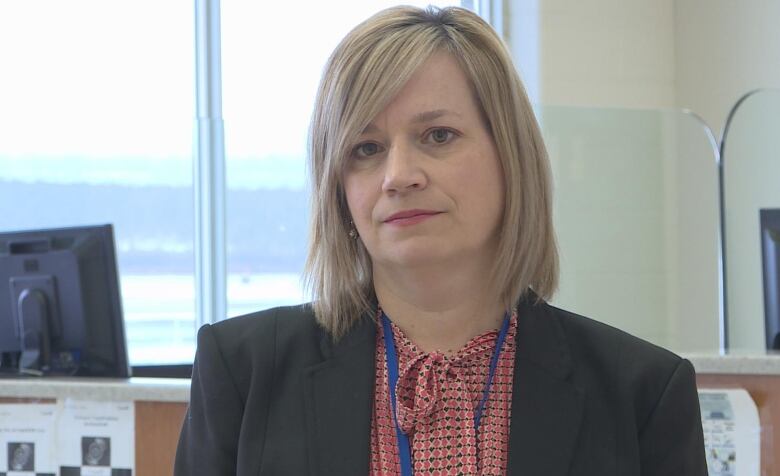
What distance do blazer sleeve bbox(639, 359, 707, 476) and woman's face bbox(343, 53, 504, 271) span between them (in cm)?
31

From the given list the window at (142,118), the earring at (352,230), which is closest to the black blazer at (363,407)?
the earring at (352,230)

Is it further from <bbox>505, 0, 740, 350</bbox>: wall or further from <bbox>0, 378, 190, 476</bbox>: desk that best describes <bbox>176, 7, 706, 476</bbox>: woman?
<bbox>505, 0, 740, 350</bbox>: wall

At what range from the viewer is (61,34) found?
418 cm

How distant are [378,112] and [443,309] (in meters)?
0.28

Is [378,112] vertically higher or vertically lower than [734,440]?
higher

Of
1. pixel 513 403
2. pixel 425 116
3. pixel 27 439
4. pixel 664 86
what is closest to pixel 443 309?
pixel 513 403

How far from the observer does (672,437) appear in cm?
128

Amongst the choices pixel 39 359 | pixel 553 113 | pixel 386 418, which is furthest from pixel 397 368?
pixel 553 113

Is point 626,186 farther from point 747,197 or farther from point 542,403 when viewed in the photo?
point 542,403

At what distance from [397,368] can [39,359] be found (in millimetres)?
1499

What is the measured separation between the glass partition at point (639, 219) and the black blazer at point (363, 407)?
8.02 feet

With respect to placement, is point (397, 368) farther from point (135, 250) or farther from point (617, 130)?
point (135, 250)

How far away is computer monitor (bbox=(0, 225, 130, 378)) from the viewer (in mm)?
2504

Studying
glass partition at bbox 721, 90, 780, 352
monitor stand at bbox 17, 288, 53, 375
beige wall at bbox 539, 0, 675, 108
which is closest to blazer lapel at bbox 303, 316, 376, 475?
monitor stand at bbox 17, 288, 53, 375
